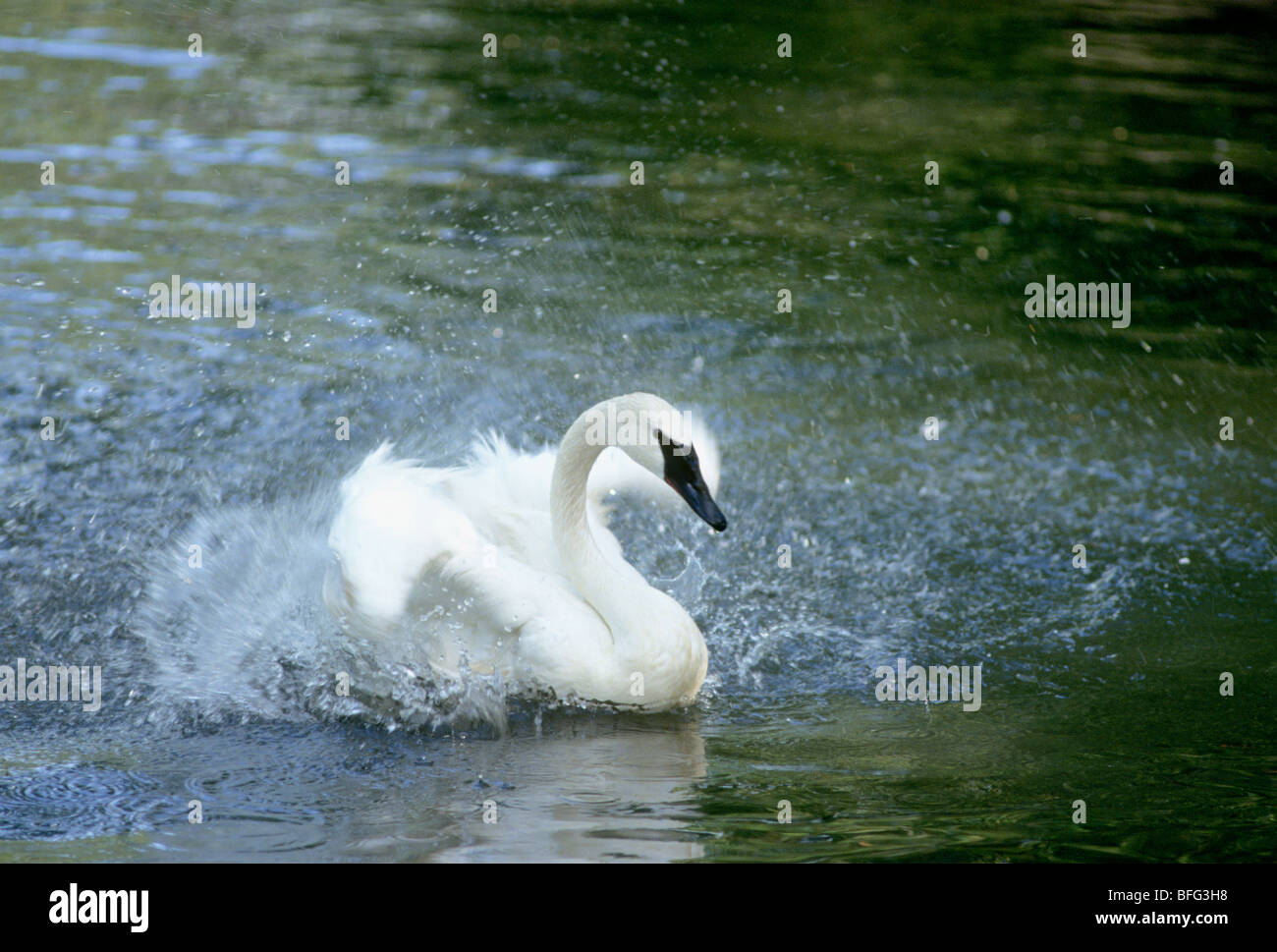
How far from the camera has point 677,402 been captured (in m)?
10.2

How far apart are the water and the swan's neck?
0.49m

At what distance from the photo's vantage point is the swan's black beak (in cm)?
659

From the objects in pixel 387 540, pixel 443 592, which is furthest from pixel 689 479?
pixel 387 540

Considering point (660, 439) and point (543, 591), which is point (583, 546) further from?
point (660, 439)

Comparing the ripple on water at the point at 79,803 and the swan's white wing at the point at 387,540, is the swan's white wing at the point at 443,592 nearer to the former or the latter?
the swan's white wing at the point at 387,540

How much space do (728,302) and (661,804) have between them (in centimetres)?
659

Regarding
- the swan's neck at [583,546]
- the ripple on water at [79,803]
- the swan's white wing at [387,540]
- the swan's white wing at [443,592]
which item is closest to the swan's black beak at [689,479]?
the swan's neck at [583,546]

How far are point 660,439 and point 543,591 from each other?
0.82m

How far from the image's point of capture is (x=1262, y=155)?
1675 centimetres

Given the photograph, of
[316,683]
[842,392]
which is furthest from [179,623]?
[842,392]

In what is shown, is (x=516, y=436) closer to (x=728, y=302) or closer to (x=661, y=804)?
(x=728, y=302)

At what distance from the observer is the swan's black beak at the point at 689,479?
659 cm

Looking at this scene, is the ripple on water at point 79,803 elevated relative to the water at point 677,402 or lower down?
lower down

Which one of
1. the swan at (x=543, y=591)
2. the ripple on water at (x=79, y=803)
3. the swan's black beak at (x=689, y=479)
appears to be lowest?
the ripple on water at (x=79, y=803)
